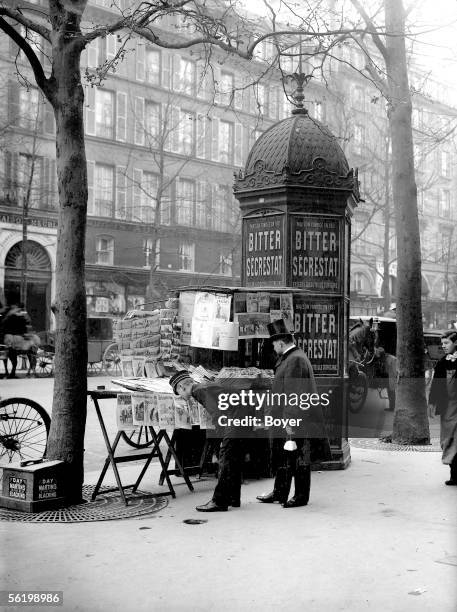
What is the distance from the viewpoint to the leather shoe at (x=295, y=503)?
270 inches

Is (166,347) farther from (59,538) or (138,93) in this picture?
(138,93)

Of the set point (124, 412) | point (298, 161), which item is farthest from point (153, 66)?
point (124, 412)

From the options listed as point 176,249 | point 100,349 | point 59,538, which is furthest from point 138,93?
point 59,538

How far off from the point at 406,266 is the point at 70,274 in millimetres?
6046

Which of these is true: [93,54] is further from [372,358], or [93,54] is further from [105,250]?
[372,358]

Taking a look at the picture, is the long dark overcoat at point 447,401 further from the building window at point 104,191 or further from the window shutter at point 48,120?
the building window at point 104,191

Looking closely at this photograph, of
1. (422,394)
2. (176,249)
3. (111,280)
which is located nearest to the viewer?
(422,394)

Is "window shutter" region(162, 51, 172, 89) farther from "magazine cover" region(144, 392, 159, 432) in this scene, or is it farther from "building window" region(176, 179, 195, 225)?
"magazine cover" region(144, 392, 159, 432)

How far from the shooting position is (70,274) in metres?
7.07

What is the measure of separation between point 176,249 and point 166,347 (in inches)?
1266

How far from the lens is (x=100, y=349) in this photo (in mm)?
23953

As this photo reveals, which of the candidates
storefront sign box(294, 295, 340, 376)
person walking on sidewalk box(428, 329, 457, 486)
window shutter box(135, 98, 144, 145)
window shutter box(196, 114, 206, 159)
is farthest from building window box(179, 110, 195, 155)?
person walking on sidewalk box(428, 329, 457, 486)

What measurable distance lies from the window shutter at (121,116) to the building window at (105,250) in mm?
4900

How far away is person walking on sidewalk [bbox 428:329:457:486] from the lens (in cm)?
810
